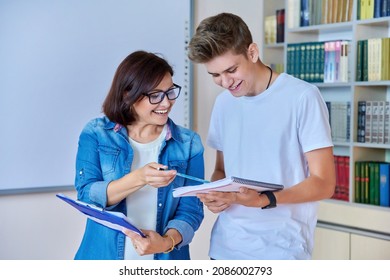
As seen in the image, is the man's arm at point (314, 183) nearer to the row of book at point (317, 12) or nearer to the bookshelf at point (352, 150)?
the bookshelf at point (352, 150)

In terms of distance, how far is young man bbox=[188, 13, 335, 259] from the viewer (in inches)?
71.9

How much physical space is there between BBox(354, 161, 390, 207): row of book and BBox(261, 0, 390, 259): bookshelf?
35 mm

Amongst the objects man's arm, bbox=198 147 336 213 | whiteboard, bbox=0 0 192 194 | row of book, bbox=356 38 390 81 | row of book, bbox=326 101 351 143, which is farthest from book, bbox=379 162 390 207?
man's arm, bbox=198 147 336 213

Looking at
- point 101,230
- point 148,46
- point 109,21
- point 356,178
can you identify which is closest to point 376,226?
point 356,178

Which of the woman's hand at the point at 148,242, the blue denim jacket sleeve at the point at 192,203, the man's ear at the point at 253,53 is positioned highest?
the man's ear at the point at 253,53

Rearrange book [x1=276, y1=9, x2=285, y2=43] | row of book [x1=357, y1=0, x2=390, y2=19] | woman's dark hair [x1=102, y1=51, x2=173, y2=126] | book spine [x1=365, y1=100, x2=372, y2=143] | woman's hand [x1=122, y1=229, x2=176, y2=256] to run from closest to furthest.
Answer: woman's hand [x1=122, y1=229, x2=176, y2=256], woman's dark hair [x1=102, y1=51, x2=173, y2=126], row of book [x1=357, y1=0, x2=390, y2=19], book spine [x1=365, y1=100, x2=372, y2=143], book [x1=276, y1=9, x2=285, y2=43]

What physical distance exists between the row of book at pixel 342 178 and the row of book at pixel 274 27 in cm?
89

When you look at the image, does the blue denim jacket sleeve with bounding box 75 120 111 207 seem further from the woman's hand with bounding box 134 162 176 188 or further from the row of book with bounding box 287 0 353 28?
the row of book with bounding box 287 0 353 28

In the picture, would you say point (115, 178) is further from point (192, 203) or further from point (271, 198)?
point (271, 198)

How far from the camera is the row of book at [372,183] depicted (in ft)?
11.8

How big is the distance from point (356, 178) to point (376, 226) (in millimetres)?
327

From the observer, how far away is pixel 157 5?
3646mm

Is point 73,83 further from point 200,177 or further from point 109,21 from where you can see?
point 200,177

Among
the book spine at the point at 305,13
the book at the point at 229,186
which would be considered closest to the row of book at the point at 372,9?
the book spine at the point at 305,13
